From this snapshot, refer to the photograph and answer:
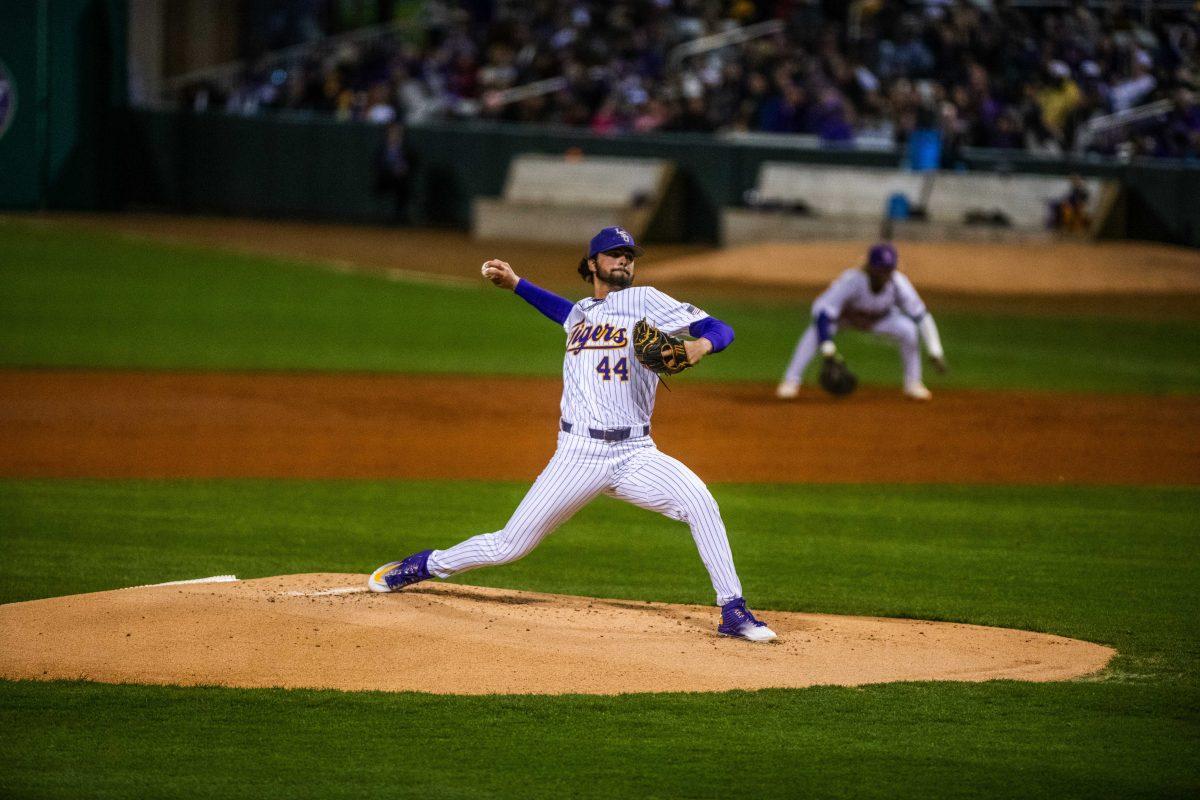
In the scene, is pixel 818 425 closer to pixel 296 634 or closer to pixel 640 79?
pixel 296 634

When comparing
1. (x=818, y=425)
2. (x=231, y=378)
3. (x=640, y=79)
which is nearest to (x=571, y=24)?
(x=640, y=79)

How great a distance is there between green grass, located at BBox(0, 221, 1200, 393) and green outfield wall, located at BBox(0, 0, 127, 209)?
225 inches

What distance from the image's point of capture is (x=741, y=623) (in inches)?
264

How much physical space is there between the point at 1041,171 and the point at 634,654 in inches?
761

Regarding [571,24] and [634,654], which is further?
[571,24]

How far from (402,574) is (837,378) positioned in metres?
7.89

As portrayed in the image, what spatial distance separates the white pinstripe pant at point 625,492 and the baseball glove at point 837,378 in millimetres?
7746

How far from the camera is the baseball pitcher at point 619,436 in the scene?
21.9ft

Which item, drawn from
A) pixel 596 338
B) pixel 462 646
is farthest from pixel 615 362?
pixel 462 646

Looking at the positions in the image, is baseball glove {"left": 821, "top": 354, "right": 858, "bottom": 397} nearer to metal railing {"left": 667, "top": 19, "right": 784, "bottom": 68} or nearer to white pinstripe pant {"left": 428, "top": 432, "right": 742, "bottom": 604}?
white pinstripe pant {"left": 428, "top": 432, "right": 742, "bottom": 604}

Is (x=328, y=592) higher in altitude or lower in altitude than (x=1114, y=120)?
lower

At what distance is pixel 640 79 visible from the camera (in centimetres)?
2984

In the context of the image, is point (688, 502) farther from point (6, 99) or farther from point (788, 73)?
point (6, 99)

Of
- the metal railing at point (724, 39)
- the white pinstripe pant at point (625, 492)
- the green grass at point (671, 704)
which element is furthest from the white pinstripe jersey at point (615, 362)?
the metal railing at point (724, 39)
